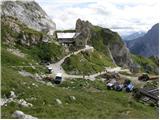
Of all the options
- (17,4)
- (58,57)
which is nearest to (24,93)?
(58,57)

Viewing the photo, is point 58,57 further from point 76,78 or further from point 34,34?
point 76,78

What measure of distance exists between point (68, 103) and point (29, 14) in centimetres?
9009

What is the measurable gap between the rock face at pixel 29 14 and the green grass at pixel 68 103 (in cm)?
5510

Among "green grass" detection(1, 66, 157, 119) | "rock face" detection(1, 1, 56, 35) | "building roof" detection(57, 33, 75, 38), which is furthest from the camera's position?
"building roof" detection(57, 33, 75, 38)

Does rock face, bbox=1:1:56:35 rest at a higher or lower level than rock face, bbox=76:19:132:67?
higher

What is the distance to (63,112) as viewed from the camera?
38500 millimetres

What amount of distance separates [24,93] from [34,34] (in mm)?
62828

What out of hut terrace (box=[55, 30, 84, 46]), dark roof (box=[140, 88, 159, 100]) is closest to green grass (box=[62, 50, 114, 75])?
hut terrace (box=[55, 30, 84, 46])

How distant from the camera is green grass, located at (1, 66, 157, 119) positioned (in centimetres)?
3806

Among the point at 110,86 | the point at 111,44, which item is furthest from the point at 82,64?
the point at 111,44

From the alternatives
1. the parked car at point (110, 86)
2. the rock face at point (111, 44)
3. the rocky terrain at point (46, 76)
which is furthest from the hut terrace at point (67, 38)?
the rock face at point (111, 44)

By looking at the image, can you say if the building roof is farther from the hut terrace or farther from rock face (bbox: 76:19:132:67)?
rock face (bbox: 76:19:132:67)

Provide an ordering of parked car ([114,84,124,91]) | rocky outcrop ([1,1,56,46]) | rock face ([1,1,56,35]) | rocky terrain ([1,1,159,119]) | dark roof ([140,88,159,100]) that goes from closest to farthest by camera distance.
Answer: rocky terrain ([1,1,159,119])
dark roof ([140,88,159,100])
parked car ([114,84,124,91])
rocky outcrop ([1,1,56,46])
rock face ([1,1,56,35])

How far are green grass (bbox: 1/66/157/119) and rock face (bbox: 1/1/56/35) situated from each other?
55.1 m
